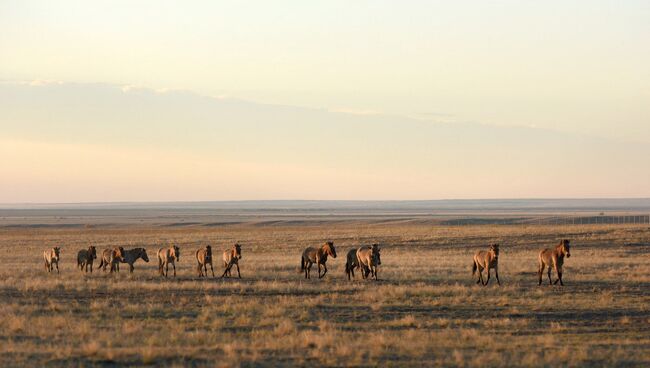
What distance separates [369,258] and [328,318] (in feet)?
37.3

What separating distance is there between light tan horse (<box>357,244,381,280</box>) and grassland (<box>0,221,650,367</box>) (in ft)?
2.92

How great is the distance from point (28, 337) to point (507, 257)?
112ft

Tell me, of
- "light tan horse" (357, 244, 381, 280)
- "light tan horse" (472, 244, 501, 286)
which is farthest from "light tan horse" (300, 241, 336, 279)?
"light tan horse" (472, 244, 501, 286)

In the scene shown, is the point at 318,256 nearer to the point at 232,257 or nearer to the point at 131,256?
the point at 232,257

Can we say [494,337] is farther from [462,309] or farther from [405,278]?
[405,278]

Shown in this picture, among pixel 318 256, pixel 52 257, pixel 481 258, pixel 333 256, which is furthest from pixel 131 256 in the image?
pixel 481 258

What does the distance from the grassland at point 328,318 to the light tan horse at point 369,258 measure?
0.89 metres

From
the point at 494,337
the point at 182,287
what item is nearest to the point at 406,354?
the point at 494,337

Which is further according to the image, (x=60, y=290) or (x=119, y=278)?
(x=119, y=278)

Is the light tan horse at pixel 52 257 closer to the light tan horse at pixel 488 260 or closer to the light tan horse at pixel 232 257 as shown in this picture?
the light tan horse at pixel 232 257

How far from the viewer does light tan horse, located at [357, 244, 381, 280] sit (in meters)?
33.2

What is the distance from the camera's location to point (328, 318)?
72.9 ft

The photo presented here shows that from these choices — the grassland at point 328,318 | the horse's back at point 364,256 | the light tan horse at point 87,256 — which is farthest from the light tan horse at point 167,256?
the horse's back at point 364,256

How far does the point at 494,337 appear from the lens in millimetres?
18688
